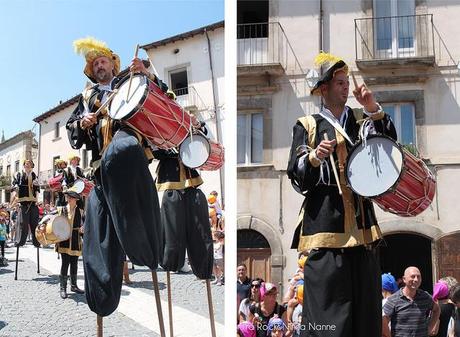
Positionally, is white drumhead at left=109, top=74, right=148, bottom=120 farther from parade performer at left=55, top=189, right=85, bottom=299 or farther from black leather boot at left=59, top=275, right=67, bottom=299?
black leather boot at left=59, top=275, right=67, bottom=299

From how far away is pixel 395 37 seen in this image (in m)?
1.70

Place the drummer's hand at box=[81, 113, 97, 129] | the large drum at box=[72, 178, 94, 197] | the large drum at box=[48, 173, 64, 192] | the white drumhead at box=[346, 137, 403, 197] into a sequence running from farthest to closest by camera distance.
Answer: the large drum at box=[48, 173, 64, 192], the large drum at box=[72, 178, 94, 197], the drummer's hand at box=[81, 113, 97, 129], the white drumhead at box=[346, 137, 403, 197]

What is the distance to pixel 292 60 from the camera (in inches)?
59.8

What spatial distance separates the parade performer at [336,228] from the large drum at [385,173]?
4cm

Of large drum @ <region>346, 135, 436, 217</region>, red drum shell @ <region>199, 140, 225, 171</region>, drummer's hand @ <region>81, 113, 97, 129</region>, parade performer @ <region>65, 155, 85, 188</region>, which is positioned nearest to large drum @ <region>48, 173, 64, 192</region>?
parade performer @ <region>65, 155, 85, 188</region>

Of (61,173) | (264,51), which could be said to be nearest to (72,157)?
(61,173)

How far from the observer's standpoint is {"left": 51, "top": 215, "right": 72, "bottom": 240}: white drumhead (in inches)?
63.0

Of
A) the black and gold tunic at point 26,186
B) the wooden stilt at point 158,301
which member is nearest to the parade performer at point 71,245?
the black and gold tunic at point 26,186

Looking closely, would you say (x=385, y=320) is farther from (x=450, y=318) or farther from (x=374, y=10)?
(x=374, y=10)

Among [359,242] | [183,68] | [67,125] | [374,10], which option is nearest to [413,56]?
[374,10]

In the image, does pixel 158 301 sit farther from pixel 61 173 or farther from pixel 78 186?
pixel 61 173

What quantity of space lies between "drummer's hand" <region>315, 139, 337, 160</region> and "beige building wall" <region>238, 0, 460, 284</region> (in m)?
0.37

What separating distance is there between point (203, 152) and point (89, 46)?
39 cm

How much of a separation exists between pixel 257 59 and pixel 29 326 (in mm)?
938
